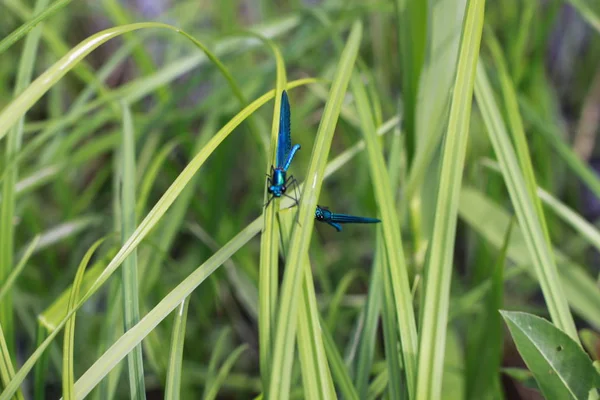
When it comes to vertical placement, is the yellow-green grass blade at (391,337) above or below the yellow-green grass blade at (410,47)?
below

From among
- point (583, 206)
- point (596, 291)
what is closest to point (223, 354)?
point (596, 291)

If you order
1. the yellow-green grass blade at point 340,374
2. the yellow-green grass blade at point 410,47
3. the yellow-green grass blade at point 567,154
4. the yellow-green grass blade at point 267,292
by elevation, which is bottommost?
the yellow-green grass blade at point 340,374

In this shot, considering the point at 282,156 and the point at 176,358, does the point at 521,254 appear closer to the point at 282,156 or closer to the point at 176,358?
the point at 282,156

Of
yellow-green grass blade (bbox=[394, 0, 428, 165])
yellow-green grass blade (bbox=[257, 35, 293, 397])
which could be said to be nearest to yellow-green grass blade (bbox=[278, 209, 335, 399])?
yellow-green grass blade (bbox=[257, 35, 293, 397])

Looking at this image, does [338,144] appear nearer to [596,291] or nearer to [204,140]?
[204,140]

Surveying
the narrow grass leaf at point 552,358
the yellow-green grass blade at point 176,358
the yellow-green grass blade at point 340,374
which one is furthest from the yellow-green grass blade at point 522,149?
the yellow-green grass blade at point 176,358

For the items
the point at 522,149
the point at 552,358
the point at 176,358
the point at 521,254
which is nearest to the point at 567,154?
the point at 521,254

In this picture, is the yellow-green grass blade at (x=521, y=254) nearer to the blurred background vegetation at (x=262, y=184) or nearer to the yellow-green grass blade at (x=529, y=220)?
the blurred background vegetation at (x=262, y=184)
